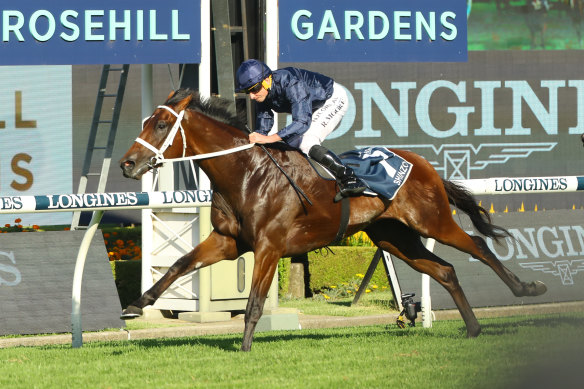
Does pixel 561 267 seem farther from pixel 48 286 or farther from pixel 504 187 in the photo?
pixel 48 286

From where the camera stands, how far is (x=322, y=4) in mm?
8508

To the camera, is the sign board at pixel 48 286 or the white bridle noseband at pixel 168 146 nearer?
the white bridle noseband at pixel 168 146

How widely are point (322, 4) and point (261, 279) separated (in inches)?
159

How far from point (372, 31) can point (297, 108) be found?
11.4ft

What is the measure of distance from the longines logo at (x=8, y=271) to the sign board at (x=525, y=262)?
3.28 meters

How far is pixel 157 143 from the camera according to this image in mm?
5129

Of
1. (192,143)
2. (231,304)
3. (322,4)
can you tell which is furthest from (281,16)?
(192,143)

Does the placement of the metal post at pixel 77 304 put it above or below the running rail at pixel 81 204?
below

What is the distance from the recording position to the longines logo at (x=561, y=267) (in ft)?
27.0

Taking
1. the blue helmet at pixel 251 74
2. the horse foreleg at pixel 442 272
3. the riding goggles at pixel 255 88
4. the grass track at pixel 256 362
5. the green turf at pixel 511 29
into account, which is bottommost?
the grass track at pixel 256 362

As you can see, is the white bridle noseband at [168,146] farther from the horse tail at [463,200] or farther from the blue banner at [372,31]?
the blue banner at [372,31]

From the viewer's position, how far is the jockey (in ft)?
17.3

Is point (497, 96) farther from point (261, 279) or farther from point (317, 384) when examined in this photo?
point (317, 384)

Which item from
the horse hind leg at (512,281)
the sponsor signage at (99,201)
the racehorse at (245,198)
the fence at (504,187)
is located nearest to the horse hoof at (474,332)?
the racehorse at (245,198)
